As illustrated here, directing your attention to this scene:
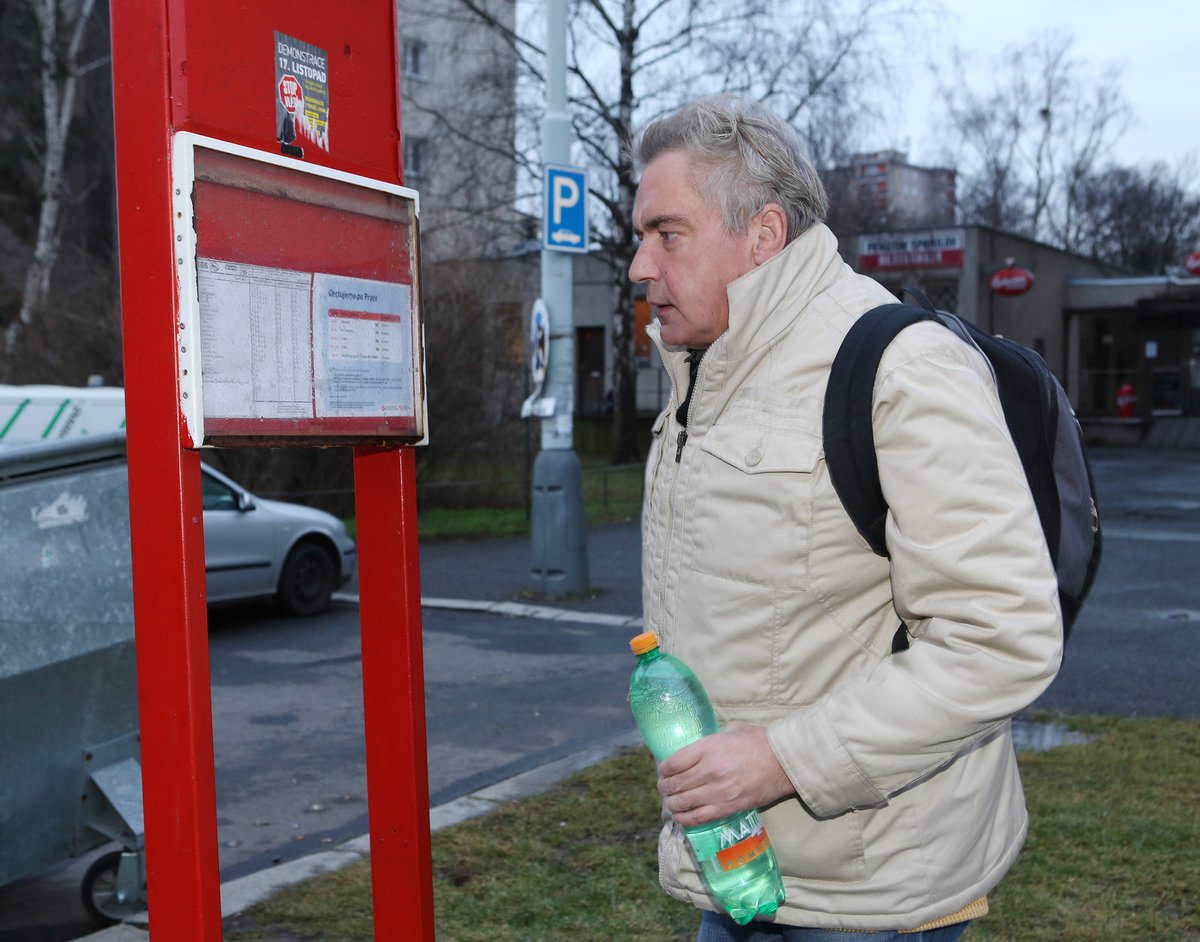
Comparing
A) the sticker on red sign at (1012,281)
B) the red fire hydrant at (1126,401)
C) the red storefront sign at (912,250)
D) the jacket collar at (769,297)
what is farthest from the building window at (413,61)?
the jacket collar at (769,297)

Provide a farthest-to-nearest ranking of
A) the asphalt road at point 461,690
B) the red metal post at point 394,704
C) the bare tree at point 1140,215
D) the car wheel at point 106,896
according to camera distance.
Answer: the bare tree at point 1140,215 < the asphalt road at point 461,690 < the car wheel at point 106,896 < the red metal post at point 394,704

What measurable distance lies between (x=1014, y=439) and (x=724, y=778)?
0.65 meters

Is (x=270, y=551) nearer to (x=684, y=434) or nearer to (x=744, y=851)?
(x=684, y=434)

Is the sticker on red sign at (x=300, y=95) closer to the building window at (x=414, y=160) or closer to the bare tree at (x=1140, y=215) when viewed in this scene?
the building window at (x=414, y=160)

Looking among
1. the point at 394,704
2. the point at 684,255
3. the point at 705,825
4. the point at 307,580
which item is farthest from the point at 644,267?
the point at 307,580

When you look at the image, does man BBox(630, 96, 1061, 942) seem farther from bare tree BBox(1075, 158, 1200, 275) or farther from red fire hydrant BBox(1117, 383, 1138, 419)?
bare tree BBox(1075, 158, 1200, 275)

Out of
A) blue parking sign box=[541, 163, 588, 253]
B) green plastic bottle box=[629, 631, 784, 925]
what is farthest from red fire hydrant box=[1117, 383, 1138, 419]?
green plastic bottle box=[629, 631, 784, 925]

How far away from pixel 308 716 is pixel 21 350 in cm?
1038

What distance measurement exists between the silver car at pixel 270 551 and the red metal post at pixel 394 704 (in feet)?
25.1

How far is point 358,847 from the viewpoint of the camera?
15.8 ft

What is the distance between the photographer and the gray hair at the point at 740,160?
196 cm

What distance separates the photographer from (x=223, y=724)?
7133 millimetres

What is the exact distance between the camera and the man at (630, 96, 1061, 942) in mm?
1694

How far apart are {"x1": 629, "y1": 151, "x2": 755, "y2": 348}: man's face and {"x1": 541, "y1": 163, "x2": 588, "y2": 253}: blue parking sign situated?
8.47m
